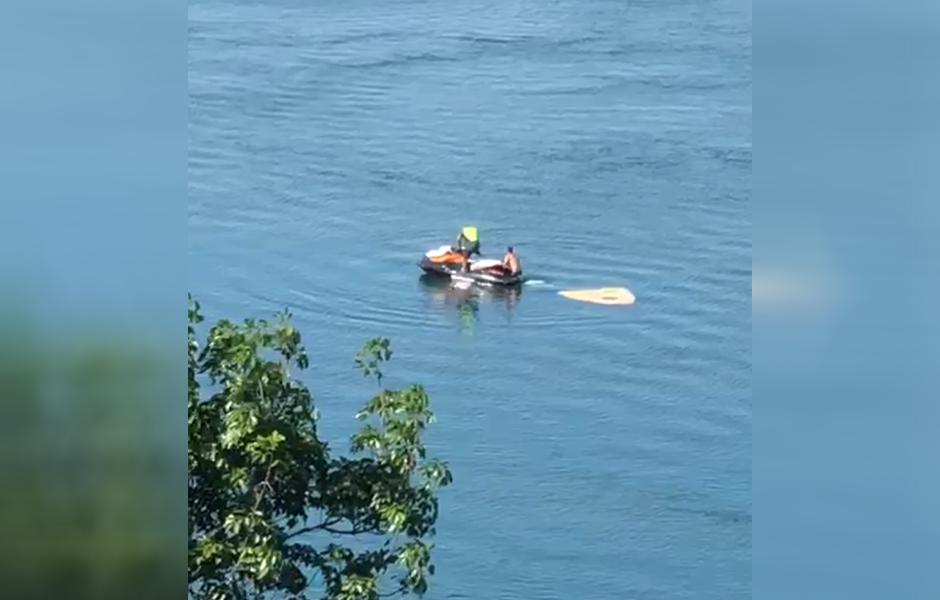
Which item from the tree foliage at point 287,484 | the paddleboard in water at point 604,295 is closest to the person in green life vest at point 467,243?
the paddleboard in water at point 604,295

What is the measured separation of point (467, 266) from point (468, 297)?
6.1 inches

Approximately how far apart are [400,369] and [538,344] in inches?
25.1

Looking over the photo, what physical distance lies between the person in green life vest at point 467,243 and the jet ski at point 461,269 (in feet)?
0.06

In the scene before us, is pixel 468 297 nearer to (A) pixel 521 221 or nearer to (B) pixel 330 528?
(A) pixel 521 221

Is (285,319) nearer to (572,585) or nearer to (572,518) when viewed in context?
(572,585)

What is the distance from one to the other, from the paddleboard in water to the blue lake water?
6cm

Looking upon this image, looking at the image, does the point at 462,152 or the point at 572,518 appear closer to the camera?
the point at 572,518

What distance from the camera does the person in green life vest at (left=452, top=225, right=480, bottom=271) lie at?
6922mm

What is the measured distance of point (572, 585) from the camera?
4637 mm

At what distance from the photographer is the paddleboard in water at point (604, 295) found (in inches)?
277

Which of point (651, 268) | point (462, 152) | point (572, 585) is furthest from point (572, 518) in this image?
point (462, 152)
